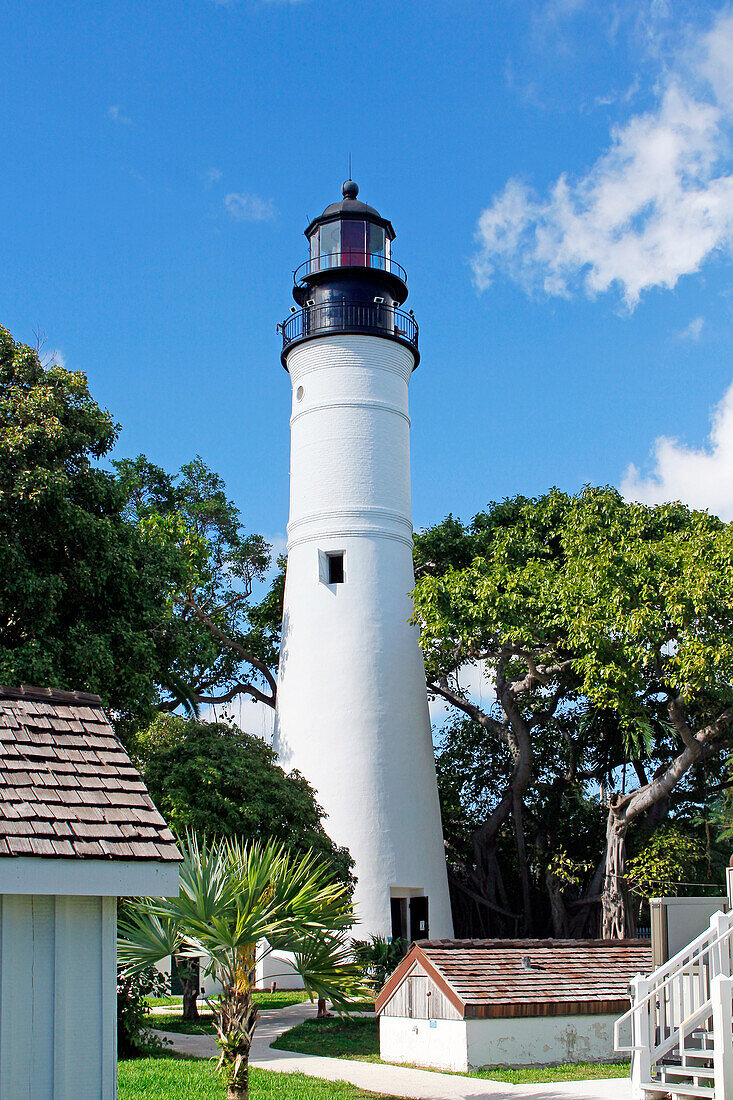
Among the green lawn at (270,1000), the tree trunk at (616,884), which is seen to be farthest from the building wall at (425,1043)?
the tree trunk at (616,884)

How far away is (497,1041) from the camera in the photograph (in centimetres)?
1433

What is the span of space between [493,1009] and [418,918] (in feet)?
41.3

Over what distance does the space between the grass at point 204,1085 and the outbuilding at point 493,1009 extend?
7.26 feet

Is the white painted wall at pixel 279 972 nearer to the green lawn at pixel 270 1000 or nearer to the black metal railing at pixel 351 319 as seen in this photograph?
the green lawn at pixel 270 1000

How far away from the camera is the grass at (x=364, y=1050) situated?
13664mm

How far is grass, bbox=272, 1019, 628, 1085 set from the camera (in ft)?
44.8

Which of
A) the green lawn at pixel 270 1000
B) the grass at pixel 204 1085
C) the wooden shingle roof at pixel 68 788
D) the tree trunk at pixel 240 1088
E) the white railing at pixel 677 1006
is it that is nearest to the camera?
the wooden shingle roof at pixel 68 788

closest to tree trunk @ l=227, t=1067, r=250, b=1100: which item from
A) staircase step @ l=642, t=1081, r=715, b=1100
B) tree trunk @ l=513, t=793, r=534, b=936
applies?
staircase step @ l=642, t=1081, r=715, b=1100

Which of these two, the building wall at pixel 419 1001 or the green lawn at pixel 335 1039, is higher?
the building wall at pixel 419 1001

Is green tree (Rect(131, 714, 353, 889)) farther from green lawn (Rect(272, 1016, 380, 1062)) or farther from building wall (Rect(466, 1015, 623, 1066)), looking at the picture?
building wall (Rect(466, 1015, 623, 1066))

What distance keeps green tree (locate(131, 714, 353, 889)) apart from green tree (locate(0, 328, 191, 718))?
1534 millimetres

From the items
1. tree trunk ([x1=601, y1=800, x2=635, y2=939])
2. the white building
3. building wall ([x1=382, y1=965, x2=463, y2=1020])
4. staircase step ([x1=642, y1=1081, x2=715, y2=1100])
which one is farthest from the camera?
tree trunk ([x1=601, y1=800, x2=635, y2=939])

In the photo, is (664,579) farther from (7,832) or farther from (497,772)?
(7,832)

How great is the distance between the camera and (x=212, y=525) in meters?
33.6
